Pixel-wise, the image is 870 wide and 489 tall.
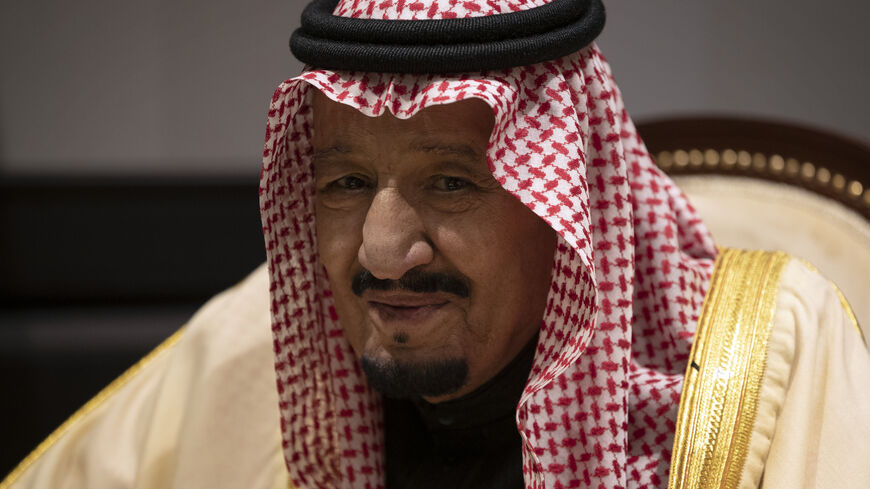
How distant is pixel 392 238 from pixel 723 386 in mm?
429

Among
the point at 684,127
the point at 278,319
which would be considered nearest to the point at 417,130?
the point at 278,319

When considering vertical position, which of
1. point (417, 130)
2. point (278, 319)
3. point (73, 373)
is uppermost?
A: point (417, 130)

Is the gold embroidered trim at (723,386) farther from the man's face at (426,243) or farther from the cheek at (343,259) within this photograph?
the cheek at (343,259)

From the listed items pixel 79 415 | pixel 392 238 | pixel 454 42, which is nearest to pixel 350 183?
pixel 392 238

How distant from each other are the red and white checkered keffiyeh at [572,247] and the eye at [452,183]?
7 cm

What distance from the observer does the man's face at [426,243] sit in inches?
42.6

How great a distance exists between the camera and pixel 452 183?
3.62ft

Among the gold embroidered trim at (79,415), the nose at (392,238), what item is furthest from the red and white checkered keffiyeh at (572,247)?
the gold embroidered trim at (79,415)

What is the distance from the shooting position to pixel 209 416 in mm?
1498

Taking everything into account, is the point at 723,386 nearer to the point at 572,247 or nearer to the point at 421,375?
the point at 572,247

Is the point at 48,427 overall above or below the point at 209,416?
below

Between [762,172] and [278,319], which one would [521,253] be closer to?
[278,319]

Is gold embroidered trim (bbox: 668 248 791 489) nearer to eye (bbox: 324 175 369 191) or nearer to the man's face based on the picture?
the man's face

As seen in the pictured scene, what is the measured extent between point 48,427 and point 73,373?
21 centimetres
